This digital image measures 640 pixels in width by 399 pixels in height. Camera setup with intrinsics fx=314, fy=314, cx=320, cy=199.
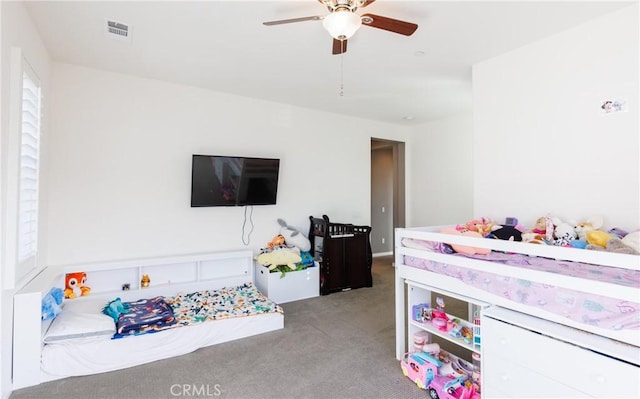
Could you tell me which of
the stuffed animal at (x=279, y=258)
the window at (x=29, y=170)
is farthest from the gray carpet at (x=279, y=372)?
the window at (x=29, y=170)

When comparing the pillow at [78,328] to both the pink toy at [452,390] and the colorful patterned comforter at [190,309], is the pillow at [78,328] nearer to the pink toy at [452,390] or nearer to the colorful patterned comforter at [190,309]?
the colorful patterned comforter at [190,309]

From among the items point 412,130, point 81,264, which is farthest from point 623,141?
point 81,264

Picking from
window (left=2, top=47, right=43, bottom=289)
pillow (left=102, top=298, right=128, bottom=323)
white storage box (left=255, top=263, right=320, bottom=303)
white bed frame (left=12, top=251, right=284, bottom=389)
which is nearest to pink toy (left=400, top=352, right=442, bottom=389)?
white bed frame (left=12, top=251, right=284, bottom=389)

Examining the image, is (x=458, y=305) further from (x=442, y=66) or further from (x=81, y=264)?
(x=81, y=264)

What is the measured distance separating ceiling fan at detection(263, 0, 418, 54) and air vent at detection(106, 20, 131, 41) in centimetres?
130

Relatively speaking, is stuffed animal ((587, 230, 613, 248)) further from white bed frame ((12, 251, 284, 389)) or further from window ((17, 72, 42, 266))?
window ((17, 72, 42, 266))

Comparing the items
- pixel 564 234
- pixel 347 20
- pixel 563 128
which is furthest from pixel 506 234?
pixel 347 20

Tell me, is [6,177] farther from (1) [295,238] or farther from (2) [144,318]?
(1) [295,238]

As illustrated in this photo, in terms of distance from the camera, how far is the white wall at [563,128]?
7.02 ft

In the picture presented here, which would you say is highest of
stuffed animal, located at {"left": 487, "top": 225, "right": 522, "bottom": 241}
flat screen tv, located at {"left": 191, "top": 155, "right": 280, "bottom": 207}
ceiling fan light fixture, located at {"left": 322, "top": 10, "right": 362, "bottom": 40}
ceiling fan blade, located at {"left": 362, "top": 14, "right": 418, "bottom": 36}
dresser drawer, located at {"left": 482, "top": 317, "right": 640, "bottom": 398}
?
ceiling fan blade, located at {"left": 362, "top": 14, "right": 418, "bottom": 36}

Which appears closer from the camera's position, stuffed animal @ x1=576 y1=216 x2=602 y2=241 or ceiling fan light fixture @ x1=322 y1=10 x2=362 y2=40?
ceiling fan light fixture @ x1=322 y1=10 x2=362 y2=40

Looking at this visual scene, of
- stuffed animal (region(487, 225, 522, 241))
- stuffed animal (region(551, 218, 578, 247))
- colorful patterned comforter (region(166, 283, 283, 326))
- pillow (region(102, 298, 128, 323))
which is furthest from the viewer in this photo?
colorful patterned comforter (region(166, 283, 283, 326))

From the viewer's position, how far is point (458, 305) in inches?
142

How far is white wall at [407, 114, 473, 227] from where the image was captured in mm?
4785
